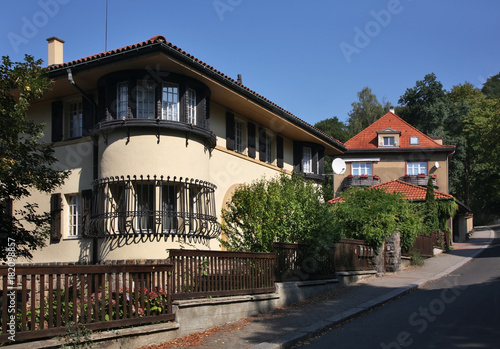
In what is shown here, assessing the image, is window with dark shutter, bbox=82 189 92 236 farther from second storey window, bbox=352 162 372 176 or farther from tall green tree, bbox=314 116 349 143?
tall green tree, bbox=314 116 349 143

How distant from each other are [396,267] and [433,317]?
10020mm

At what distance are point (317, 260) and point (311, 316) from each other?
385 centimetres

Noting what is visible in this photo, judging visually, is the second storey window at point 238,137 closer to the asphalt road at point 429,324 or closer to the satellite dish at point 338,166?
the asphalt road at point 429,324

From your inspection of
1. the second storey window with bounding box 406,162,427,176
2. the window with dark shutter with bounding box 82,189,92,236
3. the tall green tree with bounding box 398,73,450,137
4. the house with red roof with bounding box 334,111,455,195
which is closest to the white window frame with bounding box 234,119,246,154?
the window with dark shutter with bounding box 82,189,92,236

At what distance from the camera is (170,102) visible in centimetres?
1434

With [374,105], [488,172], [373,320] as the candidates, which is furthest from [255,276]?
[374,105]

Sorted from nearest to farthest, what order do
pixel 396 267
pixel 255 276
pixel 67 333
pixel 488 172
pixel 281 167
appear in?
1. pixel 67 333
2. pixel 255 276
3. pixel 396 267
4. pixel 281 167
5. pixel 488 172

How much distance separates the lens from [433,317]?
10000mm

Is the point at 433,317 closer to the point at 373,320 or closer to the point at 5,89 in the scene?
the point at 373,320

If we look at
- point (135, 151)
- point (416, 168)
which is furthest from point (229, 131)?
point (416, 168)

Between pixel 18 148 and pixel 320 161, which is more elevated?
pixel 320 161

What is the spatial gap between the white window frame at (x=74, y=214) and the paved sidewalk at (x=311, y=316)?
Result: 735cm

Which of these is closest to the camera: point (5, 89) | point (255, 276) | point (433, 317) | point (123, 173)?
point (5, 89)

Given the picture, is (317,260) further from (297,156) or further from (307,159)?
(307,159)
